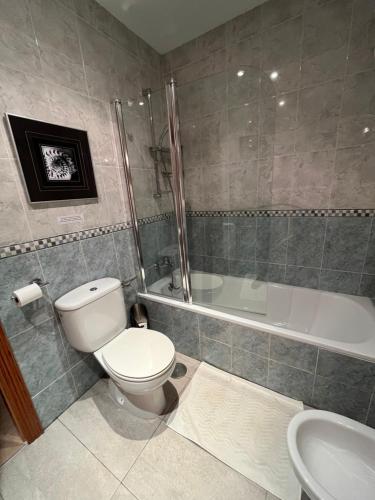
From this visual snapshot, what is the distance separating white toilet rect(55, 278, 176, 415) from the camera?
1126 millimetres

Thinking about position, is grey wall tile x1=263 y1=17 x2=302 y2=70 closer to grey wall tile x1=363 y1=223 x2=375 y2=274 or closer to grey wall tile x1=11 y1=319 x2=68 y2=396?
grey wall tile x1=363 y1=223 x2=375 y2=274

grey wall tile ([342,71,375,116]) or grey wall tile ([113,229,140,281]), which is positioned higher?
grey wall tile ([342,71,375,116])

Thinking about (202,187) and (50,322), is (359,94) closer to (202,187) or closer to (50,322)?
(202,187)

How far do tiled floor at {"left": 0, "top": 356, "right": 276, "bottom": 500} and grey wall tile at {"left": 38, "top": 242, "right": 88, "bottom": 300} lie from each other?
0.85 meters

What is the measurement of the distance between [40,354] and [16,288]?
1.43ft

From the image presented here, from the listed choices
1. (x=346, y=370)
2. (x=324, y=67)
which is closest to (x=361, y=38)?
(x=324, y=67)

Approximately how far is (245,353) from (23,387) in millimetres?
1353

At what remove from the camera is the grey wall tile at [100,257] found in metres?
1.43

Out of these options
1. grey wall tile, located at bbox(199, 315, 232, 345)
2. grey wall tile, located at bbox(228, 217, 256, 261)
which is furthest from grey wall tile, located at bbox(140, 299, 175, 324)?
grey wall tile, located at bbox(228, 217, 256, 261)

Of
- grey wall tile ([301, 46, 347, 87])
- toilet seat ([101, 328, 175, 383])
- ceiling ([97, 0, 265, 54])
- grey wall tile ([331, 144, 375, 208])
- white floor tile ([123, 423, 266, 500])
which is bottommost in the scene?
white floor tile ([123, 423, 266, 500])

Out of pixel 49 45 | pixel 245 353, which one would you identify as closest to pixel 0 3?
pixel 49 45

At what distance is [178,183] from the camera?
1.44m

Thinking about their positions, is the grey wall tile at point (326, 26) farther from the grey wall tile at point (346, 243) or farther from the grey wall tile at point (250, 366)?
the grey wall tile at point (250, 366)

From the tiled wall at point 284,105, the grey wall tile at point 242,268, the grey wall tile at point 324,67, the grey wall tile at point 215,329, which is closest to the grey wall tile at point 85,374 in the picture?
the grey wall tile at point 215,329
